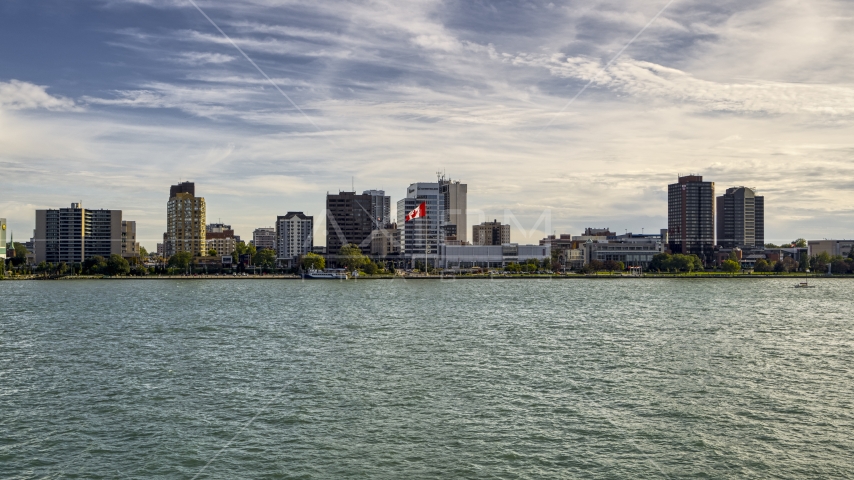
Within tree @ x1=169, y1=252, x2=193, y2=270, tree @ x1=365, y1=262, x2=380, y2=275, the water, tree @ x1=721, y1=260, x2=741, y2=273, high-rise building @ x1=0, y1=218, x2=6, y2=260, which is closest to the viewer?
the water

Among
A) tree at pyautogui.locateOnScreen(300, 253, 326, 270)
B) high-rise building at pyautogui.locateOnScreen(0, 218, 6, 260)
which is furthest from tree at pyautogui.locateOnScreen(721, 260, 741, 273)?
high-rise building at pyautogui.locateOnScreen(0, 218, 6, 260)

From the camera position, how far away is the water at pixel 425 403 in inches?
712

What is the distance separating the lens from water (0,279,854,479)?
18.1m

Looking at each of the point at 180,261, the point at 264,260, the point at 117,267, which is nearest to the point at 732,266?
the point at 264,260

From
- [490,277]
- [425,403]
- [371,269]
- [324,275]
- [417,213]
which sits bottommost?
[490,277]

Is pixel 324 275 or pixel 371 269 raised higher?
pixel 371 269

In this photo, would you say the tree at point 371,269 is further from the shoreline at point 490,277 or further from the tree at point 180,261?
the tree at point 180,261

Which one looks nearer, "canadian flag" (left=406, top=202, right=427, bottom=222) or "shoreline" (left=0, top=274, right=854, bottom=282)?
"canadian flag" (left=406, top=202, right=427, bottom=222)

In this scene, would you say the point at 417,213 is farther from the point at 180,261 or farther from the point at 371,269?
the point at 180,261

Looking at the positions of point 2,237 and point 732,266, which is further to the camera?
point 732,266

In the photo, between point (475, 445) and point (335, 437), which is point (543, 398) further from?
point (335, 437)

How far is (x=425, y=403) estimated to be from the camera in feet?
78.7

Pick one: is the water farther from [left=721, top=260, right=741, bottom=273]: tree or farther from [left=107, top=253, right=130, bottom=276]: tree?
[left=721, top=260, right=741, bottom=273]: tree

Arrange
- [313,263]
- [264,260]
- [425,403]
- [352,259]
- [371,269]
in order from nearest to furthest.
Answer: [425,403] → [371,269] → [352,259] → [313,263] → [264,260]
